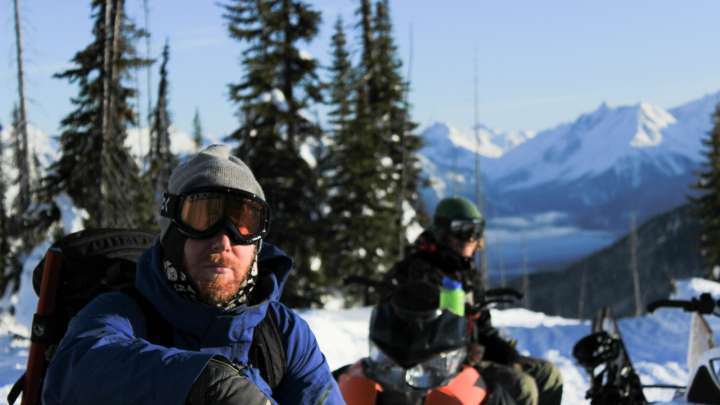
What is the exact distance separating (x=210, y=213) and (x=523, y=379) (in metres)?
2.77

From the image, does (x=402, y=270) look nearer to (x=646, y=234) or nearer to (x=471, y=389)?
(x=471, y=389)

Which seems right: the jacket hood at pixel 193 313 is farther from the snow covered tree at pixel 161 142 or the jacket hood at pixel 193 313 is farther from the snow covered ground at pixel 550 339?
the snow covered tree at pixel 161 142

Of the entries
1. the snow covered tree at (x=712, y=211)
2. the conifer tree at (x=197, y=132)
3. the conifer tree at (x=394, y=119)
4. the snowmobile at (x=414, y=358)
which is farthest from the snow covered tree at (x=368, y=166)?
the conifer tree at (x=197, y=132)

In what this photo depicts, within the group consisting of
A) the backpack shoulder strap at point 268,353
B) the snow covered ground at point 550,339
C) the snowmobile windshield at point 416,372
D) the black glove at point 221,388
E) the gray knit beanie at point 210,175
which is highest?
the gray knit beanie at point 210,175

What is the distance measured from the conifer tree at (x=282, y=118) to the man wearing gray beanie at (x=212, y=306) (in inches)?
697

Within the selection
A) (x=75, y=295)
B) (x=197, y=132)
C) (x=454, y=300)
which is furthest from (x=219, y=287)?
(x=197, y=132)

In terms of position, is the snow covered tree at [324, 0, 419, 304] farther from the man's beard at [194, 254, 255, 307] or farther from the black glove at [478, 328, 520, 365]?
the man's beard at [194, 254, 255, 307]

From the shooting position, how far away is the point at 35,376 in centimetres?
266

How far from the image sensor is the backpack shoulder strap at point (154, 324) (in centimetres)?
232

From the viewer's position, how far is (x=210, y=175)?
249cm

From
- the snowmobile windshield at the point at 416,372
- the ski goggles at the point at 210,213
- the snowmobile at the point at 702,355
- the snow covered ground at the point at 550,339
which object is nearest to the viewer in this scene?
the ski goggles at the point at 210,213

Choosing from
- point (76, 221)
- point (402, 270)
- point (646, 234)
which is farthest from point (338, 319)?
point (646, 234)

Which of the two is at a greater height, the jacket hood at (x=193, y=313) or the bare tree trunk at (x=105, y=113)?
the bare tree trunk at (x=105, y=113)

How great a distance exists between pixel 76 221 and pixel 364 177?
1081cm
